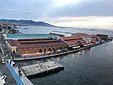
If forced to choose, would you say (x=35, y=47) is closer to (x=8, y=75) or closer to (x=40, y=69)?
(x=40, y=69)

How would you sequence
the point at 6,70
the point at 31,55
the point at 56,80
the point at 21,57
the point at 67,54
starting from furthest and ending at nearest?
the point at 67,54 < the point at 31,55 < the point at 21,57 < the point at 56,80 < the point at 6,70

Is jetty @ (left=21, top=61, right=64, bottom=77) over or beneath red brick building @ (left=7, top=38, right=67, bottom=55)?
beneath

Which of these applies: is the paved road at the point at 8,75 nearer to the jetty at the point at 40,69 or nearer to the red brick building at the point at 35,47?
the jetty at the point at 40,69

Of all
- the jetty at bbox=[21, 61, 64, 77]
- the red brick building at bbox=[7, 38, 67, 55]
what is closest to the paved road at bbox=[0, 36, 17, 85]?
the jetty at bbox=[21, 61, 64, 77]

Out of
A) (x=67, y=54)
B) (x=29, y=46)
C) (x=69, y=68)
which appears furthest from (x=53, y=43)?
(x=69, y=68)

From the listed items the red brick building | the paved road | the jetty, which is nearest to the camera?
the paved road

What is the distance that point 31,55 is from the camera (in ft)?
274

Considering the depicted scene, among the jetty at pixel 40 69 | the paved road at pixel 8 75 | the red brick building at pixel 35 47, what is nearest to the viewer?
the paved road at pixel 8 75

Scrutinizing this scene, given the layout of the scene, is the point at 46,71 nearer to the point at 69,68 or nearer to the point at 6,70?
the point at 69,68

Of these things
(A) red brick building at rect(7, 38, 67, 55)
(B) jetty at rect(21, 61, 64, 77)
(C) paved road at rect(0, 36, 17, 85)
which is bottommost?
(B) jetty at rect(21, 61, 64, 77)

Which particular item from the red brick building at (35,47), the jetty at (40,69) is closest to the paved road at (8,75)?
the jetty at (40,69)

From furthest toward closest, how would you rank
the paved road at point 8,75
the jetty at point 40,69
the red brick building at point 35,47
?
the red brick building at point 35,47 < the jetty at point 40,69 < the paved road at point 8,75

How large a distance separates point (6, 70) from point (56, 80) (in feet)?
51.5

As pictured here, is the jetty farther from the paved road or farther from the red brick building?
the red brick building
